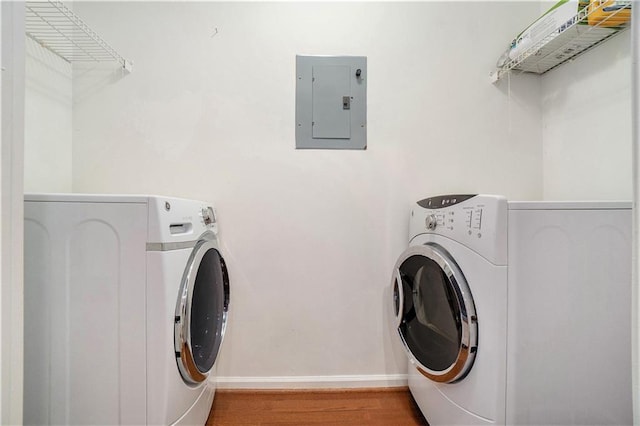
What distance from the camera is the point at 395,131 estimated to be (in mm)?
1410

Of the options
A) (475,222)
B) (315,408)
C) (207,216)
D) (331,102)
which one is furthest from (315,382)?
(331,102)

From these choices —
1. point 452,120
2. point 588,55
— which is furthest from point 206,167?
point 588,55

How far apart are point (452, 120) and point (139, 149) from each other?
163cm

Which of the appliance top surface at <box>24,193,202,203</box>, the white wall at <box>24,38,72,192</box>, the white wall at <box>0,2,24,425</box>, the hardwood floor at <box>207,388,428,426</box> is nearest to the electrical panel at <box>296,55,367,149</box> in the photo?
the appliance top surface at <box>24,193,202,203</box>

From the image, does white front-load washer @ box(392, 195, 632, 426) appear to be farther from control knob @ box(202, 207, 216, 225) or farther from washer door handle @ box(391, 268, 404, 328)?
control knob @ box(202, 207, 216, 225)

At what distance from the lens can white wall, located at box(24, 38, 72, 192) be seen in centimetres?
113

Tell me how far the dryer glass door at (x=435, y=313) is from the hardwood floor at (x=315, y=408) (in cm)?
34

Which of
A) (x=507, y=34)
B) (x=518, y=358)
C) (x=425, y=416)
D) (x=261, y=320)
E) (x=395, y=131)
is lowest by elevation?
(x=425, y=416)

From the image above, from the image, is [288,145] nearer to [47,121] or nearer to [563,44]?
[47,121]

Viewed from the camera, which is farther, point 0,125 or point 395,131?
point 395,131

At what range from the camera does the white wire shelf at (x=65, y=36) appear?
3.64 ft

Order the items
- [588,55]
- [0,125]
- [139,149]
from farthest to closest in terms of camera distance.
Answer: [139,149], [588,55], [0,125]

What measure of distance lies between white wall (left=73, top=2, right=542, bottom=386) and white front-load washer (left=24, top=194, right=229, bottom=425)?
600mm

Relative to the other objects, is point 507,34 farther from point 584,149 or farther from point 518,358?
point 518,358
